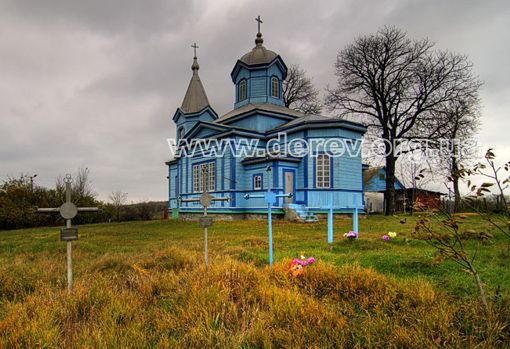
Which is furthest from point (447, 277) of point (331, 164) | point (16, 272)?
point (331, 164)

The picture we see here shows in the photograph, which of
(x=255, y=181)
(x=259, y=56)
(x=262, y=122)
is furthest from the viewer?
(x=259, y=56)

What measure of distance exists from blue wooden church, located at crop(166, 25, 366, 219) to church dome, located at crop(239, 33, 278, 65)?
10 centimetres

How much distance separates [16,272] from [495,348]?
7.00 m

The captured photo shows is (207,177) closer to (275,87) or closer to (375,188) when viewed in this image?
(275,87)

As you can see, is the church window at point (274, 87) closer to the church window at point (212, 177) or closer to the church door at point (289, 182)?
the church window at point (212, 177)

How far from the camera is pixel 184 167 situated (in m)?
26.3

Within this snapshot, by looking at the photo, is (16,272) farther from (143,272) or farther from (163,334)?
(163,334)

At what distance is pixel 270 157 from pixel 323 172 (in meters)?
3.25

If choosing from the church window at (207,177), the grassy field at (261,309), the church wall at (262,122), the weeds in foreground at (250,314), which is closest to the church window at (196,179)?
the church window at (207,177)

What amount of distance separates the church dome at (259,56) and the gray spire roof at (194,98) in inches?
226

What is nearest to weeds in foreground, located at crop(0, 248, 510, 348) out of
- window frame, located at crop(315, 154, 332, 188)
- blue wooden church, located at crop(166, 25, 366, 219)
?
blue wooden church, located at crop(166, 25, 366, 219)

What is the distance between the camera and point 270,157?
63.2ft

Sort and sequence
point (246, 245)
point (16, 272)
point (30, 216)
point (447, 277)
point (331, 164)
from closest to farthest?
point (447, 277)
point (16, 272)
point (246, 245)
point (331, 164)
point (30, 216)

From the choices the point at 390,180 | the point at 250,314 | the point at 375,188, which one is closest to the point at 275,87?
the point at 390,180
